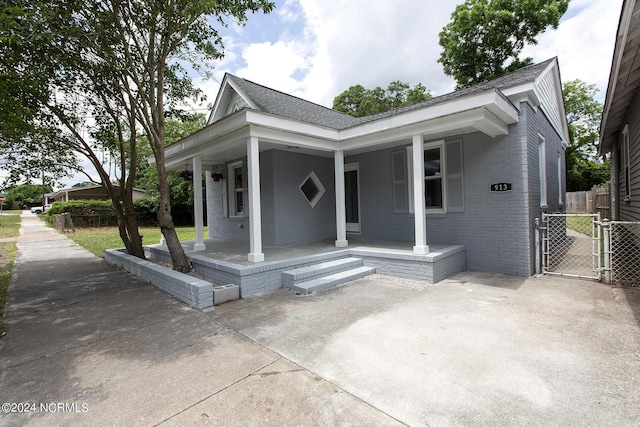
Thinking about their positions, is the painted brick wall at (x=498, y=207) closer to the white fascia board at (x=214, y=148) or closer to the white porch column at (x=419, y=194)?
the white porch column at (x=419, y=194)

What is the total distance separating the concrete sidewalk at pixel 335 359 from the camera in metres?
2.17

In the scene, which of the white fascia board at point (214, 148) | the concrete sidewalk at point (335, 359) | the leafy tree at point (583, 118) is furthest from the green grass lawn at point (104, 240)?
the leafy tree at point (583, 118)

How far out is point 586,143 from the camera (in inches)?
1023

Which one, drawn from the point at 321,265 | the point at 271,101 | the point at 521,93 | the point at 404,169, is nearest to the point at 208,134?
the point at 271,101

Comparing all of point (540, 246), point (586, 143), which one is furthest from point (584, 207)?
point (540, 246)

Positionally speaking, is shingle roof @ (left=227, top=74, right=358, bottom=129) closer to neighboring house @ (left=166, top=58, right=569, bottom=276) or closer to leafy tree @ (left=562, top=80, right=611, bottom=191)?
neighboring house @ (left=166, top=58, right=569, bottom=276)

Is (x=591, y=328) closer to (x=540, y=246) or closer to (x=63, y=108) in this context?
(x=540, y=246)

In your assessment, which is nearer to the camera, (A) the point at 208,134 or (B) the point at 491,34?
(A) the point at 208,134

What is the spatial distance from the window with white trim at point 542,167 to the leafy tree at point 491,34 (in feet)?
49.7

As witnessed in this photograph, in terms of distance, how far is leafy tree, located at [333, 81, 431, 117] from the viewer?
29.3 metres

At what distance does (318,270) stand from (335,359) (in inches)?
112

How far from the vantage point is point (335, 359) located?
Answer: 289 centimetres

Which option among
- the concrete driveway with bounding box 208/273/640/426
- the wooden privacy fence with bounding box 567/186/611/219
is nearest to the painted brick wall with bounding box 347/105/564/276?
the concrete driveway with bounding box 208/273/640/426

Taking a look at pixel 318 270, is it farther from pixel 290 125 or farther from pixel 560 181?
pixel 560 181
